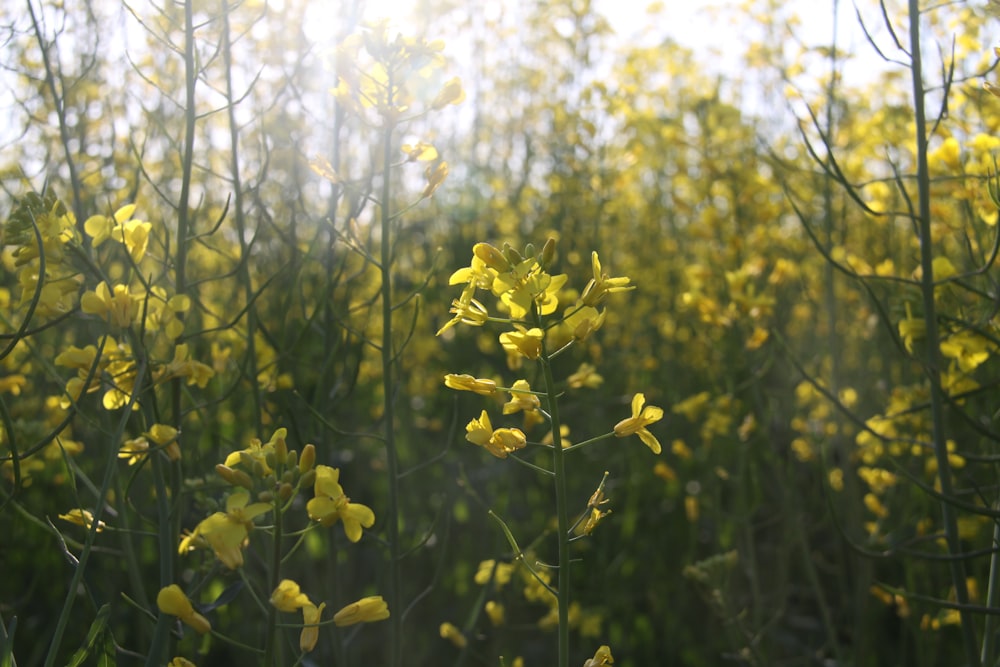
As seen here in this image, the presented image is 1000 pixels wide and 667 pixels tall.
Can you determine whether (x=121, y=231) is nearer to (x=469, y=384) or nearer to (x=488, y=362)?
(x=469, y=384)

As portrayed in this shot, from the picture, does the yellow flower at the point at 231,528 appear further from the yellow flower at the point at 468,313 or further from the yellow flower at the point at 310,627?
the yellow flower at the point at 468,313

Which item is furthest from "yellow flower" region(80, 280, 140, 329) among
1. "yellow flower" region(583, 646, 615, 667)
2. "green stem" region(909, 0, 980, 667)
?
"green stem" region(909, 0, 980, 667)

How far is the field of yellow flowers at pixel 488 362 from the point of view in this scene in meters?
1.55

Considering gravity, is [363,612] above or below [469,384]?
below

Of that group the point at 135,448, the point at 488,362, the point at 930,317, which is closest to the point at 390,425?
the point at 135,448

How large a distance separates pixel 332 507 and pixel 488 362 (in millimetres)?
3635

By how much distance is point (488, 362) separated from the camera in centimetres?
487

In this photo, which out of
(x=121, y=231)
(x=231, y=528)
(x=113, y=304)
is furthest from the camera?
(x=121, y=231)

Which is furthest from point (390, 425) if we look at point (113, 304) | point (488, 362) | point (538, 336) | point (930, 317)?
point (488, 362)

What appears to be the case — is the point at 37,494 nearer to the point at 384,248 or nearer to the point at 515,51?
the point at 384,248

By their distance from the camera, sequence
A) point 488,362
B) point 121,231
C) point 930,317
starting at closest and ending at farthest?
point 121,231, point 930,317, point 488,362

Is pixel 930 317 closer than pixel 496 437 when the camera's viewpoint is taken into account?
No

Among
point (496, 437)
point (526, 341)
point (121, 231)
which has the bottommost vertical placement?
point (496, 437)

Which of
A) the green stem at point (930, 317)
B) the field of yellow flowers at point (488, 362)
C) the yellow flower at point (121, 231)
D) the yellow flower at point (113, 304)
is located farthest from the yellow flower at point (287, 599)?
the green stem at point (930, 317)
